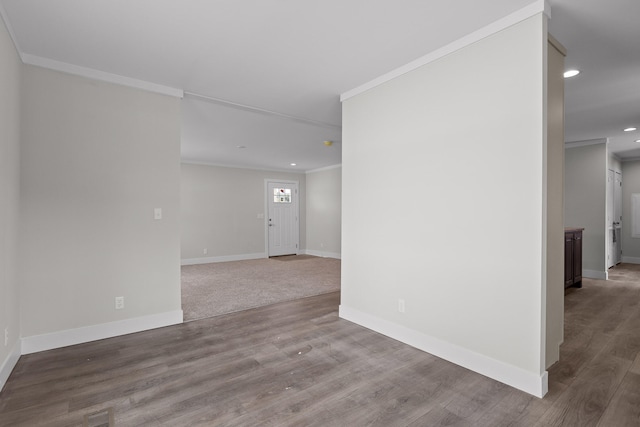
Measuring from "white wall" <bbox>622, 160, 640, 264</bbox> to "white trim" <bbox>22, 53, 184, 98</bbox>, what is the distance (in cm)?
956

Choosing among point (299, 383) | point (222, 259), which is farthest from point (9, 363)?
point (222, 259)

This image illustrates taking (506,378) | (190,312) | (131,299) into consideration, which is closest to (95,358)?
(131,299)

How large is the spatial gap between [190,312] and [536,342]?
11.4ft

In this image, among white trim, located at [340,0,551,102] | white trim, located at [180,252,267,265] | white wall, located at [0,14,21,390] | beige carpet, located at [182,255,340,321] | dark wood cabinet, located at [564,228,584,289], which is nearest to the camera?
white trim, located at [340,0,551,102]

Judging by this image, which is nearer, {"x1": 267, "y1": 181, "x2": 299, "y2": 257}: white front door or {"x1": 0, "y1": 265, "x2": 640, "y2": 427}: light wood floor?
{"x1": 0, "y1": 265, "x2": 640, "y2": 427}: light wood floor

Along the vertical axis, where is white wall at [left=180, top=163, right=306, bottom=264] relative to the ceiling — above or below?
below

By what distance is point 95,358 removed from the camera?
2615 mm

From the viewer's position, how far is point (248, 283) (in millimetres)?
5410

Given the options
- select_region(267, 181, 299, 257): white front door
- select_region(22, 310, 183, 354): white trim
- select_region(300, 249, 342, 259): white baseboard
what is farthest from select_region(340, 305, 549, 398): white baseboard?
select_region(267, 181, 299, 257): white front door

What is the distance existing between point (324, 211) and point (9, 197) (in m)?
7.08

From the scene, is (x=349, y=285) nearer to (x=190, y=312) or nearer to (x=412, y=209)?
(x=412, y=209)

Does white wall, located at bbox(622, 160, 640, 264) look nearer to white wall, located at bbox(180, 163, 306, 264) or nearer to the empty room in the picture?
the empty room

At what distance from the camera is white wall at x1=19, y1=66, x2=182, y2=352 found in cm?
275

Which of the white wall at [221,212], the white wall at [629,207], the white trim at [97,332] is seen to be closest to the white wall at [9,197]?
the white trim at [97,332]
